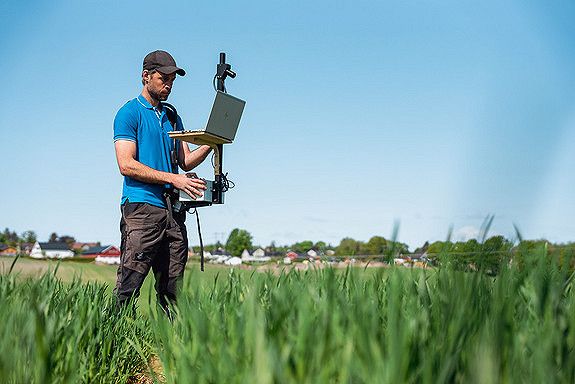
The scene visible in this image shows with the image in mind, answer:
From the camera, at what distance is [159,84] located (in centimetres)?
436

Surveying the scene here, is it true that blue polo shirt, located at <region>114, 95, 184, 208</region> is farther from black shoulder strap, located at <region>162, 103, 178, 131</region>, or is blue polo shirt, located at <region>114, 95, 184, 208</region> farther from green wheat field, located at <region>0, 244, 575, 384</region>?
green wheat field, located at <region>0, 244, 575, 384</region>

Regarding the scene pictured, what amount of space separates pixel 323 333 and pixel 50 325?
50.5 inches

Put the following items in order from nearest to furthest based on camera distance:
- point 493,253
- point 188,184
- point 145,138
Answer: point 493,253 < point 188,184 < point 145,138

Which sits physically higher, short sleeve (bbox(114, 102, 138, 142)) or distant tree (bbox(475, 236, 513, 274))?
short sleeve (bbox(114, 102, 138, 142))

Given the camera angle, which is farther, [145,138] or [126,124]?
[145,138]

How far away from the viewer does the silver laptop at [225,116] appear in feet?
12.7

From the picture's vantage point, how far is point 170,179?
13.1 feet

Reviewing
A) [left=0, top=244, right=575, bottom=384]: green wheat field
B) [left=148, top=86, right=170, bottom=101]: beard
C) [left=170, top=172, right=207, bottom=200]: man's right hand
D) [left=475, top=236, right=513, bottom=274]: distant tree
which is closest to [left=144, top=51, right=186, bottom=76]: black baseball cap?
[left=148, top=86, right=170, bottom=101]: beard

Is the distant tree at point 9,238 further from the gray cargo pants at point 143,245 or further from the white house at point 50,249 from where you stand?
the gray cargo pants at point 143,245

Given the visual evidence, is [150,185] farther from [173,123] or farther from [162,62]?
[162,62]

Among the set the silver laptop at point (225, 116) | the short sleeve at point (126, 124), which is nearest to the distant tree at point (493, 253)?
the silver laptop at point (225, 116)

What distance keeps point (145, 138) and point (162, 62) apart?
68cm

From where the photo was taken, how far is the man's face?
14.2 ft

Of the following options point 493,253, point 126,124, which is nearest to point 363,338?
point 493,253
